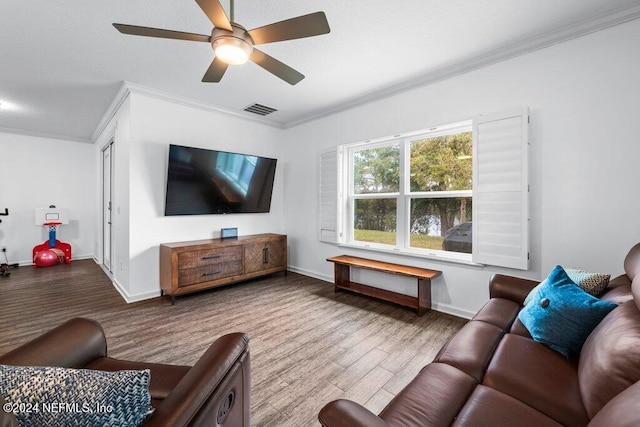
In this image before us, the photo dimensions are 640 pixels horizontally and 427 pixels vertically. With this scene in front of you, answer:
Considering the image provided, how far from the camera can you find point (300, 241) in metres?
4.80

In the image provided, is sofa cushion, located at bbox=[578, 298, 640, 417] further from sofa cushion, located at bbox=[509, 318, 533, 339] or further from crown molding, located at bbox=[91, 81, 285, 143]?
crown molding, located at bbox=[91, 81, 285, 143]

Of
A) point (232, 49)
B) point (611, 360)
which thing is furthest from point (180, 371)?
point (232, 49)

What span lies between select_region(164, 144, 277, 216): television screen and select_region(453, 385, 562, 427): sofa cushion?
374 centimetres

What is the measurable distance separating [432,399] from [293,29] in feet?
6.71

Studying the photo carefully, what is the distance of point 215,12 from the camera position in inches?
59.1

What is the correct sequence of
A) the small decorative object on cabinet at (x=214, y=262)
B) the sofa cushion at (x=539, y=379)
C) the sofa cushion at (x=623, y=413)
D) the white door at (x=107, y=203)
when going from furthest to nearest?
the white door at (x=107, y=203)
the small decorative object on cabinet at (x=214, y=262)
the sofa cushion at (x=539, y=379)
the sofa cushion at (x=623, y=413)

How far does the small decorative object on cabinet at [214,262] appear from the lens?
3.34 meters

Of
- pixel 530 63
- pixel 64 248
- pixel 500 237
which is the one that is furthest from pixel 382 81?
pixel 64 248

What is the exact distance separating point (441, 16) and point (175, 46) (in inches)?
92.1

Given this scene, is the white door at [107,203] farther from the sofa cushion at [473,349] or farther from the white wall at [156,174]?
the sofa cushion at [473,349]

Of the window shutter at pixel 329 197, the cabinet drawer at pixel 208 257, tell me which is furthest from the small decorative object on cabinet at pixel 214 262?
the window shutter at pixel 329 197

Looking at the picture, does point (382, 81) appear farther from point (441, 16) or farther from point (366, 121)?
point (441, 16)

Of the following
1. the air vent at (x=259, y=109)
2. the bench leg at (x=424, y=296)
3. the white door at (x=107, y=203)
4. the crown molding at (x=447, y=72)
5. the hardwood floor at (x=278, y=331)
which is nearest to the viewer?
the hardwood floor at (x=278, y=331)

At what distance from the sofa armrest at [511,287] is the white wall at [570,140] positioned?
511mm
